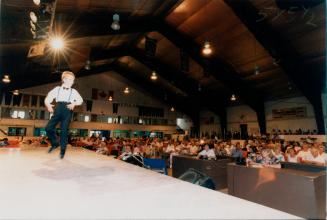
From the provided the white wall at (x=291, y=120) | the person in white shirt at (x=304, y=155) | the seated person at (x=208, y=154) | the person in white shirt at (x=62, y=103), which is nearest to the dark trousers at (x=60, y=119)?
the person in white shirt at (x=62, y=103)

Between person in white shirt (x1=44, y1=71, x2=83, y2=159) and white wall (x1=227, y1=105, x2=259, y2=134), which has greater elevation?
white wall (x1=227, y1=105, x2=259, y2=134)

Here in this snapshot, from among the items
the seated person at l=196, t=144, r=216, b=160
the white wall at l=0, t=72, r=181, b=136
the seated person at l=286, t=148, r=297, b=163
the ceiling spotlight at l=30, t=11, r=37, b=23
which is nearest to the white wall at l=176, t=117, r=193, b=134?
the white wall at l=0, t=72, r=181, b=136

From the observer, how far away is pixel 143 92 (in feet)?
77.1

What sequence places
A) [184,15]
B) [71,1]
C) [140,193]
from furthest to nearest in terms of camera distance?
1. [184,15]
2. [71,1]
3. [140,193]

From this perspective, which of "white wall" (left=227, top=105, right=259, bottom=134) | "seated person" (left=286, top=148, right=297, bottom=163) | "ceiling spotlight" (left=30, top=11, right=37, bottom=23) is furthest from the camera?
"white wall" (left=227, top=105, right=259, bottom=134)

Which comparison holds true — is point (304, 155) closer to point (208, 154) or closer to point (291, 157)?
point (291, 157)

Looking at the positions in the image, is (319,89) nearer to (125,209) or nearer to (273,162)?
(273,162)

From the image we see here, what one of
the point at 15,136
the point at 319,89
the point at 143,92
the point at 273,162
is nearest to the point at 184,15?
the point at 273,162

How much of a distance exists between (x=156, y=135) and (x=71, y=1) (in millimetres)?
19268

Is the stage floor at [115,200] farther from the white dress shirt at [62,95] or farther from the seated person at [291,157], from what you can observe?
the seated person at [291,157]

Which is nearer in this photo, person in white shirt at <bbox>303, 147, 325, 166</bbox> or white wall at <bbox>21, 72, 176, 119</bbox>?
person in white shirt at <bbox>303, 147, 325, 166</bbox>

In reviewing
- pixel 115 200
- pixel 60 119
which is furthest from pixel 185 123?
pixel 115 200

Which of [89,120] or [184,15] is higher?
[184,15]

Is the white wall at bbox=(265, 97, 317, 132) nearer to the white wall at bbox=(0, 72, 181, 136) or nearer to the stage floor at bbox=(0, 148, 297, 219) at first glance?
the white wall at bbox=(0, 72, 181, 136)
